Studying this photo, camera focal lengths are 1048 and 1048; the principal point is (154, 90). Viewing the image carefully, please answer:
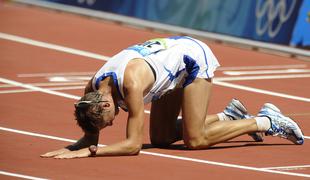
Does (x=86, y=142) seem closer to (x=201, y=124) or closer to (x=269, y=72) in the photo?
(x=201, y=124)

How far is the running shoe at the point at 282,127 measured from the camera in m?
12.0

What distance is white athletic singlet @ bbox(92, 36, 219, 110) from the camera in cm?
1120

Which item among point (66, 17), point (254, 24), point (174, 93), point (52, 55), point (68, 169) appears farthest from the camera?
point (66, 17)

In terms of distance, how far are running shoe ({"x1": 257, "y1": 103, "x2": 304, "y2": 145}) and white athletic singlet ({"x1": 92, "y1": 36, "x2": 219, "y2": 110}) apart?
0.90 meters

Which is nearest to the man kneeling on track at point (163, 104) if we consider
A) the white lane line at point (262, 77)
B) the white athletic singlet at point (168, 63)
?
the white athletic singlet at point (168, 63)

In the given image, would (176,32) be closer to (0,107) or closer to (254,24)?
(254,24)

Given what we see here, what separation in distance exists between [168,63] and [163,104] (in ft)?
2.09

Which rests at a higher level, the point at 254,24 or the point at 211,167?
the point at 254,24

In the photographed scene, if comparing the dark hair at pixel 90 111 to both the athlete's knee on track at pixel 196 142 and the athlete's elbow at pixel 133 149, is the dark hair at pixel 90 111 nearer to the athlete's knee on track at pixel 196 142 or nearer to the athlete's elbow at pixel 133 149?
the athlete's elbow at pixel 133 149

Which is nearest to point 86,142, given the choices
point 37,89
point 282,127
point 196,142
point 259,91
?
point 196,142

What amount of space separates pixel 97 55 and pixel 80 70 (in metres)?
1.79

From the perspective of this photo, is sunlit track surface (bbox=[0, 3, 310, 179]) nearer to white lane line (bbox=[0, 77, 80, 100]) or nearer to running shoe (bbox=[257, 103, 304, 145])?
white lane line (bbox=[0, 77, 80, 100])

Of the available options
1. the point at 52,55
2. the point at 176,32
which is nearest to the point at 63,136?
the point at 52,55

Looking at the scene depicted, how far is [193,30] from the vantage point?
23.1m
